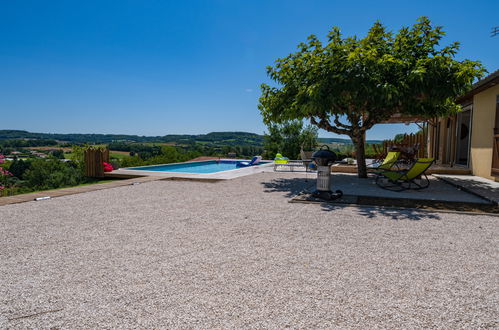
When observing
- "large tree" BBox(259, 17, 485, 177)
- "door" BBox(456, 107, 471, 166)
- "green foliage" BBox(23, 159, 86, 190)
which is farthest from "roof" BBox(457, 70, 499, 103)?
"green foliage" BBox(23, 159, 86, 190)

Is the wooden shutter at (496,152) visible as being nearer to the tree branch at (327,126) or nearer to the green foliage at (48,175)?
the tree branch at (327,126)

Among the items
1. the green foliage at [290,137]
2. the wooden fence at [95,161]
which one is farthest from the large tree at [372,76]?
the green foliage at [290,137]

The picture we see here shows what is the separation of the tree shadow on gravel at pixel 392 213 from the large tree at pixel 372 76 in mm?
2701

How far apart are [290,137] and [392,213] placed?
15.5m

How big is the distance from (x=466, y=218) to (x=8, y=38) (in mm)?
26380

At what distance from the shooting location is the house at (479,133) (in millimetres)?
8531

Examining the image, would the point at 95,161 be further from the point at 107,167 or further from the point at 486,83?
the point at 486,83

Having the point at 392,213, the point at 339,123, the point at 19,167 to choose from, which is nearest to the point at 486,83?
the point at 339,123

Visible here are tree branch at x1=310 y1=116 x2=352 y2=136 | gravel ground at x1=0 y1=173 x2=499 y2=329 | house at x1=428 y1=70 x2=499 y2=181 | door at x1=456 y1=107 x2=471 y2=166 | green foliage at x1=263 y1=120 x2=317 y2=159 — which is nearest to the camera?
gravel ground at x1=0 y1=173 x2=499 y2=329

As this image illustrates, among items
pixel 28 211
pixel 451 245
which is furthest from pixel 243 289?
pixel 28 211

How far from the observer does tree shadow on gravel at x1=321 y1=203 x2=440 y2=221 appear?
4.55m

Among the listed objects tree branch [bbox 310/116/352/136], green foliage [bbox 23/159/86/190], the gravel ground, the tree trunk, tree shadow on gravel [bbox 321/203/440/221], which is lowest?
green foliage [bbox 23/159/86/190]

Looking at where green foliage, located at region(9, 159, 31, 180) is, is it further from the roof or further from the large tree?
the roof

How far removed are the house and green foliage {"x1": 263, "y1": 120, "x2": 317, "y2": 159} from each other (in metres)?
8.31
